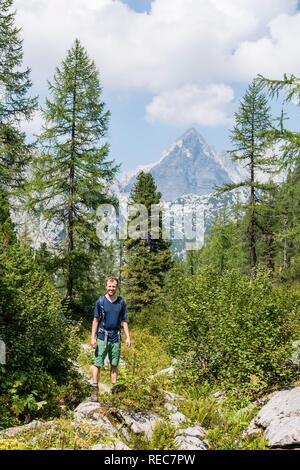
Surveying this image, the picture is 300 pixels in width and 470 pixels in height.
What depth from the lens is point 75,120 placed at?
76.9 feet

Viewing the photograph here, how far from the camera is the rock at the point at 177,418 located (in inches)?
314

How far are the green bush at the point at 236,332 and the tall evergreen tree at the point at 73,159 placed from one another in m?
11.8

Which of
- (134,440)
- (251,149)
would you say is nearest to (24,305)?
(134,440)

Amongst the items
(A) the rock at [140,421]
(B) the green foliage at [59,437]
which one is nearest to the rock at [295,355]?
(A) the rock at [140,421]

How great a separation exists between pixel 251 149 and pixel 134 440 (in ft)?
78.4

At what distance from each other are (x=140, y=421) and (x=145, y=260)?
26.4 meters

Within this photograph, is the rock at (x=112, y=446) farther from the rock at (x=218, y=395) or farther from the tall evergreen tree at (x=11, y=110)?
the tall evergreen tree at (x=11, y=110)

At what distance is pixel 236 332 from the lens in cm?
1068

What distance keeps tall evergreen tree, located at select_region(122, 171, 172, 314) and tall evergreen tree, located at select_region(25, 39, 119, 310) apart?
387 inches

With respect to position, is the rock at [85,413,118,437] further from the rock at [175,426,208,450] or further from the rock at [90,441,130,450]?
the rock at [175,426,208,450]

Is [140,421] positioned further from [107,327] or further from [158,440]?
[107,327]

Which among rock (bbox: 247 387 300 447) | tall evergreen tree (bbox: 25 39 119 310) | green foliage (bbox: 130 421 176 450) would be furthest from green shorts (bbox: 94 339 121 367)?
tall evergreen tree (bbox: 25 39 119 310)

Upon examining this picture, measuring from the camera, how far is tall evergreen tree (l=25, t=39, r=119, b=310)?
23.3 metres

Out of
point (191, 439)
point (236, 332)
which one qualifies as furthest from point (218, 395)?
point (191, 439)
